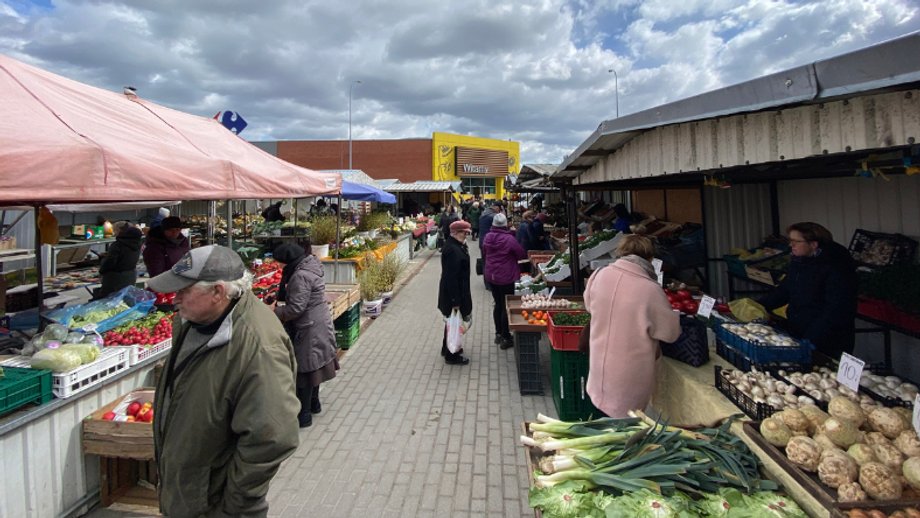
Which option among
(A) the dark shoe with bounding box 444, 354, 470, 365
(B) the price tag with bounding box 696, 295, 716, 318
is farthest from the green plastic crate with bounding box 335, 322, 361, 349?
(B) the price tag with bounding box 696, 295, 716, 318

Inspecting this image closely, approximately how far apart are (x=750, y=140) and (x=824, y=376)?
1473 mm

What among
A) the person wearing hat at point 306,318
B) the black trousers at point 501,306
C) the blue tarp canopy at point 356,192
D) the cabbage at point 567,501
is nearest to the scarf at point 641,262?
the cabbage at point 567,501

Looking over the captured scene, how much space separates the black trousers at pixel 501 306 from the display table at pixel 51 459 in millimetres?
4554

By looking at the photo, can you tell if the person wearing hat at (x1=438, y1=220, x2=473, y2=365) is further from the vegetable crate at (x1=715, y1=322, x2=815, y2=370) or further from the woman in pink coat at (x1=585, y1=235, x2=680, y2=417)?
the vegetable crate at (x1=715, y1=322, x2=815, y2=370)

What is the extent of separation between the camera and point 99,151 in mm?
2785

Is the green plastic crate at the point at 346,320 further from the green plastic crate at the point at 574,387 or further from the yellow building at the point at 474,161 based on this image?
the yellow building at the point at 474,161

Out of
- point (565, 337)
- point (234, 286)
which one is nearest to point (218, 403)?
point (234, 286)

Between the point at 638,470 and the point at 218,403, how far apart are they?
72.1 inches

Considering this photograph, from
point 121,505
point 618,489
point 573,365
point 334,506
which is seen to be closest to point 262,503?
point 334,506

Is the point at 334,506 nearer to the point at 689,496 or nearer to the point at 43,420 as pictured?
the point at 43,420

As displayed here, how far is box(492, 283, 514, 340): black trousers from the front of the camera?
6.63 m

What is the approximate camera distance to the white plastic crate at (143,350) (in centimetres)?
365

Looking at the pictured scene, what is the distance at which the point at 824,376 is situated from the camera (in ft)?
8.72

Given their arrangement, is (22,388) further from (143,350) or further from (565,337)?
(565,337)
